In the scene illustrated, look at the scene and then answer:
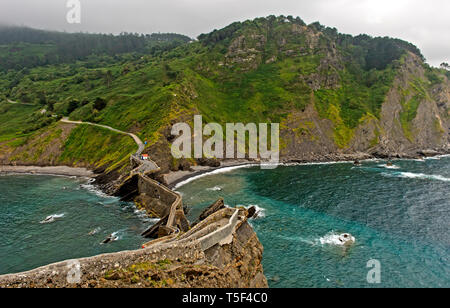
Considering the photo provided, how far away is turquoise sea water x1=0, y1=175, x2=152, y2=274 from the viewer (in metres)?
43.9

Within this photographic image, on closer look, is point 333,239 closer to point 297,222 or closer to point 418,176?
point 297,222

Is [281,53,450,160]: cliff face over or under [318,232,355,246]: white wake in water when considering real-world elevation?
over

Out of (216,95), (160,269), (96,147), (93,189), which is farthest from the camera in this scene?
(216,95)

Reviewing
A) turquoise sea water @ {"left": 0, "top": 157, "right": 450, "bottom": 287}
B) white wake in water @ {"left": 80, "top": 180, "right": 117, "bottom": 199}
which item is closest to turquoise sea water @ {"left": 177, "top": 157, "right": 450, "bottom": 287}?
turquoise sea water @ {"left": 0, "top": 157, "right": 450, "bottom": 287}

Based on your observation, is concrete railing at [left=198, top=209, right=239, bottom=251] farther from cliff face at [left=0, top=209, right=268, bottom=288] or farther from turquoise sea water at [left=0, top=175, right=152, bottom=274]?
turquoise sea water at [left=0, top=175, right=152, bottom=274]

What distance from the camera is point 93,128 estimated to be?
11669 centimetres

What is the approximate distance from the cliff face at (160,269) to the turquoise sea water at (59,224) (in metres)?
20.4

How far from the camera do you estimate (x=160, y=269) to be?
75.0 ft

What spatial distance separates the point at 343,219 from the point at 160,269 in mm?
48862

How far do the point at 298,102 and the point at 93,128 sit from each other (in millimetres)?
107152

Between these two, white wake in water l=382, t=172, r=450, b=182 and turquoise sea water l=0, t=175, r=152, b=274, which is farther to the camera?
white wake in water l=382, t=172, r=450, b=182

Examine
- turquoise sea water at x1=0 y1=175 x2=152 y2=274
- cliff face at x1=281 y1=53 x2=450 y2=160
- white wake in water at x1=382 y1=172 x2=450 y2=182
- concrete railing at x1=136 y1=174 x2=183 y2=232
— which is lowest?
turquoise sea water at x1=0 y1=175 x2=152 y2=274

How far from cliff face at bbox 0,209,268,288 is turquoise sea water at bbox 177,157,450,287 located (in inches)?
434

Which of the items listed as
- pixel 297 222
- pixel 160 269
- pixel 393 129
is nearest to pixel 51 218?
pixel 160 269
